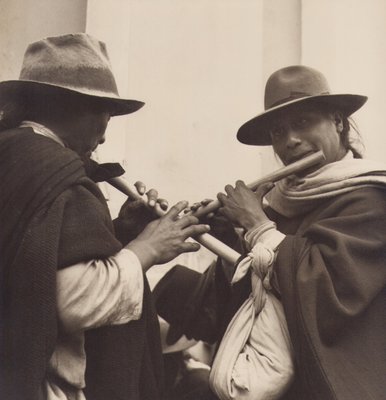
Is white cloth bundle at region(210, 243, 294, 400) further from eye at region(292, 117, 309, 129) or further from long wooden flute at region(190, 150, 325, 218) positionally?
eye at region(292, 117, 309, 129)

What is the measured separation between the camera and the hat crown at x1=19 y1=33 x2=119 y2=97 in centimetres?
226

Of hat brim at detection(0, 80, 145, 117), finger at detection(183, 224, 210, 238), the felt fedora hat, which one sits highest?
hat brim at detection(0, 80, 145, 117)

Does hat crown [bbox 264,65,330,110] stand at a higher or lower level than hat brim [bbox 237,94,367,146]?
higher

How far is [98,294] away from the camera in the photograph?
2.02 metres

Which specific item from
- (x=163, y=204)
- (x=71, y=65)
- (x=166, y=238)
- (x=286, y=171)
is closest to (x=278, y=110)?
(x=286, y=171)

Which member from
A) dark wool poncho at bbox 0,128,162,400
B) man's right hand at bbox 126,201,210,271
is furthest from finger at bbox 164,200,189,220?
dark wool poncho at bbox 0,128,162,400

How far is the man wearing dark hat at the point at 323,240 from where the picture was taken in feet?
7.09

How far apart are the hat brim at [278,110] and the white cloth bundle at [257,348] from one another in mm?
533

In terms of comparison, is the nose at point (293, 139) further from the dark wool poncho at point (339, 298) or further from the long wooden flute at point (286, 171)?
the dark wool poncho at point (339, 298)

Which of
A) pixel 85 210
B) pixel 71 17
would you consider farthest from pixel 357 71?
pixel 85 210

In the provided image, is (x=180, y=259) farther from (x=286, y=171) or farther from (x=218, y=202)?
(x=286, y=171)

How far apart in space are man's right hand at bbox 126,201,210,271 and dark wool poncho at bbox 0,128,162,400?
0.12m

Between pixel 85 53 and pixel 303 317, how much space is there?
96 centimetres

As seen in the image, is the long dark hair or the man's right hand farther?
the long dark hair
